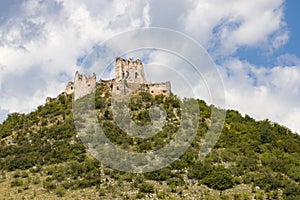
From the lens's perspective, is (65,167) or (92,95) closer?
(65,167)

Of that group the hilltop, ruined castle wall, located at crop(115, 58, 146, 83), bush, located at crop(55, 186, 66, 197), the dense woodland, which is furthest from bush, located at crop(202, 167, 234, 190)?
ruined castle wall, located at crop(115, 58, 146, 83)

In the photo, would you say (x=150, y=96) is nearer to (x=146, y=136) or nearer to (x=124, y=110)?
(x=124, y=110)

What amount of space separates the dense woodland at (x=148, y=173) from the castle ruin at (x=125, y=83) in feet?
8.49

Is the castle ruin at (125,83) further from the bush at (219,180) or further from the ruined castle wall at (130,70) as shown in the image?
the bush at (219,180)

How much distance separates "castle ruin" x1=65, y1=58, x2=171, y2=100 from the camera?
289 ft

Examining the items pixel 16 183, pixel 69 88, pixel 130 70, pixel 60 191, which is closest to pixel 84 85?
pixel 69 88

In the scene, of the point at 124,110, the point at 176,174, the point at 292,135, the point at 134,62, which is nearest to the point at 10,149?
the point at 124,110

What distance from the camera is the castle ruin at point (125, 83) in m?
88.0

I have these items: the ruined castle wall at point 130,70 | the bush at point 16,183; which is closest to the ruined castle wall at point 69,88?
the ruined castle wall at point 130,70

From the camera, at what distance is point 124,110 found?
80.7 m

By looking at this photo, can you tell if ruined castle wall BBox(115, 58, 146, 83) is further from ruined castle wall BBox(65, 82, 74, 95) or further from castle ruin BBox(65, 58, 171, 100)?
ruined castle wall BBox(65, 82, 74, 95)

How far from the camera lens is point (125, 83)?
3462 inches

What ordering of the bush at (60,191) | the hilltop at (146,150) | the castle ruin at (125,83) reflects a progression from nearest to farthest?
1. the bush at (60,191)
2. the hilltop at (146,150)
3. the castle ruin at (125,83)

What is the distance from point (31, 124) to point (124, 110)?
45.3 ft
